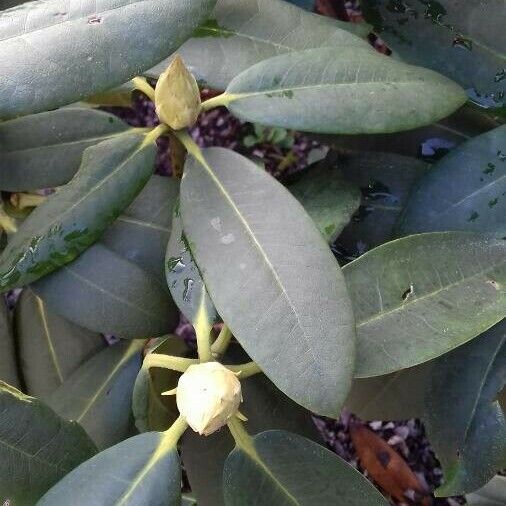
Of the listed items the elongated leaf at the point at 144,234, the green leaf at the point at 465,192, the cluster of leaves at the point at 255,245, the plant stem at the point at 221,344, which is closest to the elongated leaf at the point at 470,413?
the cluster of leaves at the point at 255,245

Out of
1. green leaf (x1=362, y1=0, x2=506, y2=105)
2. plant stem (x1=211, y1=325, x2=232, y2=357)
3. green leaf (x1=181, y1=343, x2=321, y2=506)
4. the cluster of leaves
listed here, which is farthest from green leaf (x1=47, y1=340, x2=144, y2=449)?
green leaf (x1=362, y1=0, x2=506, y2=105)

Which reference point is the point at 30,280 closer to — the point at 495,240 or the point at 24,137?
the point at 24,137

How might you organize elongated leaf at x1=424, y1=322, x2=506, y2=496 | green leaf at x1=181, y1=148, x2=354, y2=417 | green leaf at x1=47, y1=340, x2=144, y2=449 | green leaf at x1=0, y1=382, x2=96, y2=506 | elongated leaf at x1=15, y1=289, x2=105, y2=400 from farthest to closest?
elongated leaf at x1=15, y1=289, x2=105, y2=400, green leaf at x1=47, y1=340, x2=144, y2=449, elongated leaf at x1=424, y1=322, x2=506, y2=496, green leaf at x1=0, y1=382, x2=96, y2=506, green leaf at x1=181, y1=148, x2=354, y2=417

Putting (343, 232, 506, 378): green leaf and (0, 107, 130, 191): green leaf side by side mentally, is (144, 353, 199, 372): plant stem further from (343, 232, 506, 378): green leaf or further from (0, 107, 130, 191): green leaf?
(0, 107, 130, 191): green leaf

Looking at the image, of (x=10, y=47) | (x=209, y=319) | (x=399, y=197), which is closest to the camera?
(x=10, y=47)

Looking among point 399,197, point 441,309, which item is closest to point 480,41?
point 399,197

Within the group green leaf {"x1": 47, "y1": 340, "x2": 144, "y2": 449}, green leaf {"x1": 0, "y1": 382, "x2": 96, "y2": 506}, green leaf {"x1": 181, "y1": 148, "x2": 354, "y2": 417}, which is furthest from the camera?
green leaf {"x1": 47, "y1": 340, "x2": 144, "y2": 449}

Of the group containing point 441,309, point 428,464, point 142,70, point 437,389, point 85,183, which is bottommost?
point 428,464
